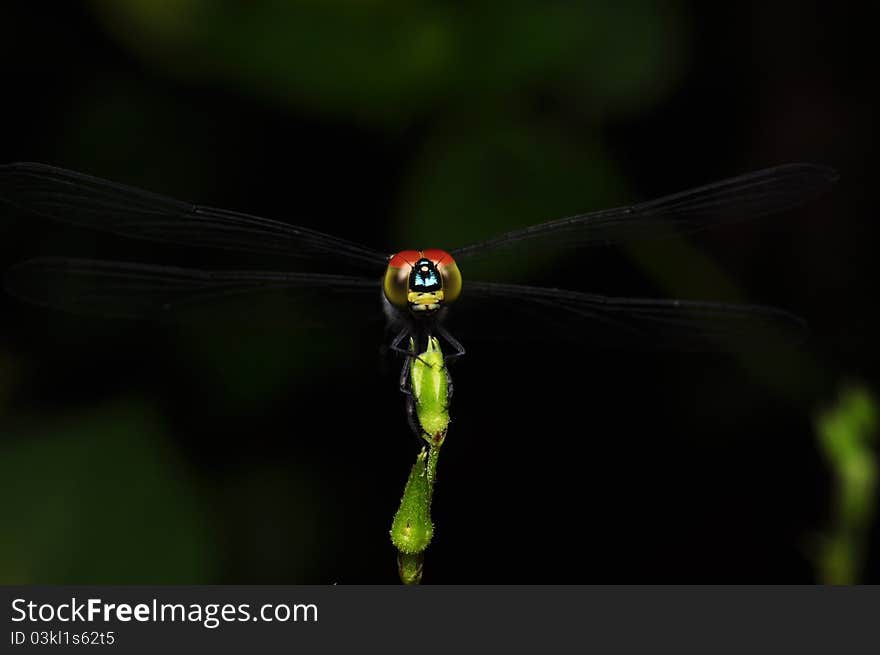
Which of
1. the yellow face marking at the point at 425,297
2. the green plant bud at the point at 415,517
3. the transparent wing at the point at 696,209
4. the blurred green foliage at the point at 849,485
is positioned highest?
the transparent wing at the point at 696,209

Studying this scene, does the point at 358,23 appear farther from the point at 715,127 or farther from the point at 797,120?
the point at 797,120

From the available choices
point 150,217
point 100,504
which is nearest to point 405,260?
point 150,217

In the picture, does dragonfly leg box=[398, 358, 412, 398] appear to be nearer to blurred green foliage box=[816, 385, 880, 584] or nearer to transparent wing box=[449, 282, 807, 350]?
transparent wing box=[449, 282, 807, 350]

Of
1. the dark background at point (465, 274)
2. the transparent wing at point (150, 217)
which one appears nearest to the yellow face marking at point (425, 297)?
the transparent wing at point (150, 217)

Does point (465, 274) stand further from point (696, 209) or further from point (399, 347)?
point (399, 347)

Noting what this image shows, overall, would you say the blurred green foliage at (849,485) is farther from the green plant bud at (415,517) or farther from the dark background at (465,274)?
the green plant bud at (415,517)

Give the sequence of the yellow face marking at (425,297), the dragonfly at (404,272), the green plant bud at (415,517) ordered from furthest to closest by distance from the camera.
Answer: the dragonfly at (404,272) → the yellow face marking at (425,297) → the green plant bud at (415,517)

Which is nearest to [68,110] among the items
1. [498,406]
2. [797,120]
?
[498,406]

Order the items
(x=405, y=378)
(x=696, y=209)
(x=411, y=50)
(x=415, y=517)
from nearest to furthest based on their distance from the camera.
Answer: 1. (x=415, y=517)
2. (x=405, y=378)
3. (x=696, y=209)
4. (x=411, y=50)
